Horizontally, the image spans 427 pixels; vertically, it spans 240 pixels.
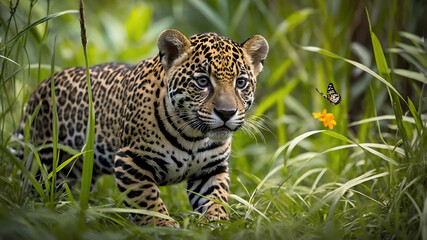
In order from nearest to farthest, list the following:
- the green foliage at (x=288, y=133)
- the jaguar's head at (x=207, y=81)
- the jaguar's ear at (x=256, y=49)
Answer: the green foliage at (x=288, y=133) < the jaguar's head at (x=207, y=81) < the jaguar's ear at (x=256, y=49)

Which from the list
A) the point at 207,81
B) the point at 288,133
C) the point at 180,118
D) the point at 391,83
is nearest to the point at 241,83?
the point at 207,81

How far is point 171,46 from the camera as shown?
14.6ft

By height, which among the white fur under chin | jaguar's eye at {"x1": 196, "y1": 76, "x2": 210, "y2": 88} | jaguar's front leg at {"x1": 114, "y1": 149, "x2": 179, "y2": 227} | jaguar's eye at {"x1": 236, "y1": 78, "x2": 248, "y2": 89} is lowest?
jaguar's front leg at {"x1": 114, "y1": 149, "x2": 179, "y2": 227}

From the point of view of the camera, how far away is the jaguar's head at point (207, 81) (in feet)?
13.7

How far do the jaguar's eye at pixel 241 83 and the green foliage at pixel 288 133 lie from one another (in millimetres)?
325

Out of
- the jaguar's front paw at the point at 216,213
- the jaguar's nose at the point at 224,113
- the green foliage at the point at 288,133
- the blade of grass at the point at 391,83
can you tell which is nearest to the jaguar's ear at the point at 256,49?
the green foliage at the point at 288,133

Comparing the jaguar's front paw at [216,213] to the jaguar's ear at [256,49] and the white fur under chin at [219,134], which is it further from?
the jaguar's ear at [256,49]

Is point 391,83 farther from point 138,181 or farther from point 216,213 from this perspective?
point 138,181

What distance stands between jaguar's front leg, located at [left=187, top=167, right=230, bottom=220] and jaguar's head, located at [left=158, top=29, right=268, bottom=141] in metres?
0.53

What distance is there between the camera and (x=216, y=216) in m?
4.39

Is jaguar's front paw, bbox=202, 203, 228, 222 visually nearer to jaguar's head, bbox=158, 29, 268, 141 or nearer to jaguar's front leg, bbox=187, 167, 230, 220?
jaguar's front leg, bbox=187, 167, 230, 220

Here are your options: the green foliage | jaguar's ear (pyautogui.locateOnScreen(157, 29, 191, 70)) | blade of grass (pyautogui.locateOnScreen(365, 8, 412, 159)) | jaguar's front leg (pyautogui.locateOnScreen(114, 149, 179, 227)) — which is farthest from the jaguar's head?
blade of grass (pyautogui.locateOnScreen(365, 8, 412, 159))

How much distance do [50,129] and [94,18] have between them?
6964 mm

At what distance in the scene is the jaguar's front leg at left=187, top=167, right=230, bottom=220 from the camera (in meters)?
4.47
